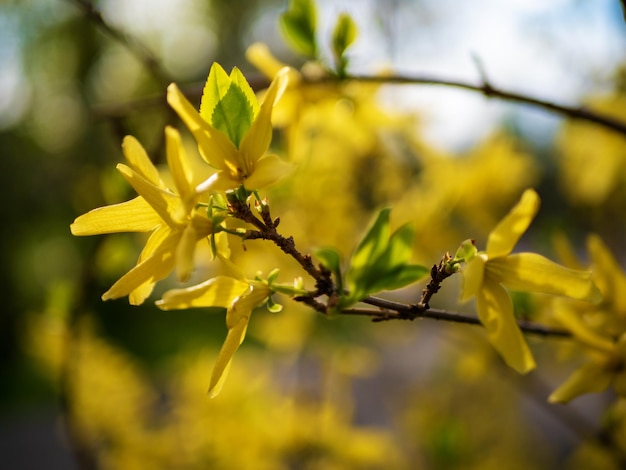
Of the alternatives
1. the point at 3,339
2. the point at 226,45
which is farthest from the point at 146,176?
the point at 226,45

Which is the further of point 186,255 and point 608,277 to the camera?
point 608,277

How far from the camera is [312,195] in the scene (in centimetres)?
166

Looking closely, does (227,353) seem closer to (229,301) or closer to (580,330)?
(229,301)

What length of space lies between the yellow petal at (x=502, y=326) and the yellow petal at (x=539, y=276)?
0.01 meters

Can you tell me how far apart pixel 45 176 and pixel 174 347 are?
3.52 metres

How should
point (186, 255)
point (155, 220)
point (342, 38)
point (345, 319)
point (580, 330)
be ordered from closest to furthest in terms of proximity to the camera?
point (186, 255) < point (155, 220) < point (580, 330) < point (342, 38) < point (345, 319)

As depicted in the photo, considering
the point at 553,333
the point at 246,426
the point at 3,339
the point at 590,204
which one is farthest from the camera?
the point at 3,339

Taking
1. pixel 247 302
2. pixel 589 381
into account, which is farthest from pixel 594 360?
pixel 247 302

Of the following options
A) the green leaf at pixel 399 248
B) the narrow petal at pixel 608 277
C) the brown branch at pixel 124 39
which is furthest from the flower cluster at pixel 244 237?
the brown branch at pixel 124 39

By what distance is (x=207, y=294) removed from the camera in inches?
19.9

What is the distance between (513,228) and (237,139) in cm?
27

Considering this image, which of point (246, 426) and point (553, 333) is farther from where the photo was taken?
point (246, 426)

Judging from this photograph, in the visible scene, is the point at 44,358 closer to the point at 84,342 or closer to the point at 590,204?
the point at 84,342

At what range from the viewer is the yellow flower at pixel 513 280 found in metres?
0.53
